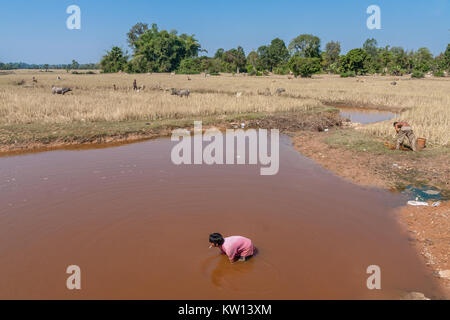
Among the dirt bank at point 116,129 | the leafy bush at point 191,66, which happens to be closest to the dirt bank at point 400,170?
the dirt bank at point 116,129

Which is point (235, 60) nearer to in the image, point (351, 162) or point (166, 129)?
point (166, 129)

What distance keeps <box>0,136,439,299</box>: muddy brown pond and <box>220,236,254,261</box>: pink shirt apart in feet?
0.66

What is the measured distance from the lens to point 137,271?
4312mm

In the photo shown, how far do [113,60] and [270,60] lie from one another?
36447mm

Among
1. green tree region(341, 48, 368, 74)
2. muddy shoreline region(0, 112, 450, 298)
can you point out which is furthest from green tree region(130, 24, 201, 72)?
muddy shoreline region(0, 112, 450, 298)

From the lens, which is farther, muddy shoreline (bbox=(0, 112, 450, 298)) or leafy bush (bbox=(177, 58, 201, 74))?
leafy bush (bbox=(177, 58, 201, 74))

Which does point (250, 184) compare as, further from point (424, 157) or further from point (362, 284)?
point (424, 157)

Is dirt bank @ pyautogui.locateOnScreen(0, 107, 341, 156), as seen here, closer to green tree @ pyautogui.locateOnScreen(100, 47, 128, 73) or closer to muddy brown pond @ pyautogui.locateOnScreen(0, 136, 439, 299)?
muddy brown pond @ pyautogui.locateOnScreen(0, 136, 439, 299)

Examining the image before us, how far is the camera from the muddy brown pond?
407 centimetres

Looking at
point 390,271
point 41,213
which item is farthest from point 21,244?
point 390,271

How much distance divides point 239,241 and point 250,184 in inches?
133

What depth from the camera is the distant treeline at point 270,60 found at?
5688cm

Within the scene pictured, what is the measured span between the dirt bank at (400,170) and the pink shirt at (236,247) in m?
2.68

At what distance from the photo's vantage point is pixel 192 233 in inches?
209
